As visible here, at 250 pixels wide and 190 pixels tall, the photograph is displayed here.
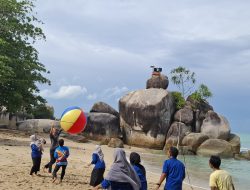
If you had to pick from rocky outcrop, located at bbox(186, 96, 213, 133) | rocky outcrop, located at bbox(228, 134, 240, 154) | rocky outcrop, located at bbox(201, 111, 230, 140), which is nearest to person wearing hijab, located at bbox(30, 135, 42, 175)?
rocky outcrop, located at bbox(228, 134, 240, 154)

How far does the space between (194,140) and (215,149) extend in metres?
2.28

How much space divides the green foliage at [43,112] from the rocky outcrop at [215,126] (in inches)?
A: 652

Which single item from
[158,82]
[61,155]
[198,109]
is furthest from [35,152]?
[158,82]

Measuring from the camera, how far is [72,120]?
13.3 m

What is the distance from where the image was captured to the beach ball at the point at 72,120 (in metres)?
13.3

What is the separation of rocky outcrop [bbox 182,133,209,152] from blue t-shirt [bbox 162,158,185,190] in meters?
30.4

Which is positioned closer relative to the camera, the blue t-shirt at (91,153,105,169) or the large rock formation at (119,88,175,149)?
the blue t-shirt at (91,153,105,169)

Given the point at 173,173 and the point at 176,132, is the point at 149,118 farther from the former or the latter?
the point at 173,173

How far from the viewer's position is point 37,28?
92.5 feet

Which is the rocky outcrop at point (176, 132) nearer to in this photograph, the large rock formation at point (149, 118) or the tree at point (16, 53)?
the large rock formation at point (149, 118)

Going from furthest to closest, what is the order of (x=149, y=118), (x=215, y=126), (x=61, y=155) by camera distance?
(x=215, y=126), (x=149, y=118), (x=61, y=155)

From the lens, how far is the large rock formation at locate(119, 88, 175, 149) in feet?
136

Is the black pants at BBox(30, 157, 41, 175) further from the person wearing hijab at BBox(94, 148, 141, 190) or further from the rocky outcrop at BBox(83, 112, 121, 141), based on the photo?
the rocky outcrop at BBox(83, 112, 121, 141)

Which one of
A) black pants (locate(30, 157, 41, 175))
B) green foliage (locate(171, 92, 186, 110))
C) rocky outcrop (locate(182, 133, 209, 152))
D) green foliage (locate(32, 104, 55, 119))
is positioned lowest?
black pants (locate(30, 157, 41, 175))
